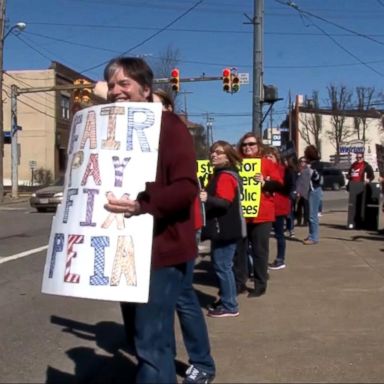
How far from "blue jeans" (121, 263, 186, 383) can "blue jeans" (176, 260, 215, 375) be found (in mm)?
792

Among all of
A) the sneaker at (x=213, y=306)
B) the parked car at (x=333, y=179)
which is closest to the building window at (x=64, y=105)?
the parked car at (x=333, y=179)

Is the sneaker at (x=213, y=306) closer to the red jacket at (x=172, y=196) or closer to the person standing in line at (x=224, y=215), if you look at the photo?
the person standing in line at (x=224, y=215)

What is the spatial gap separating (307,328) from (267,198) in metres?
1.94

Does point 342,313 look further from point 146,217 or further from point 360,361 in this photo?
point 146,217

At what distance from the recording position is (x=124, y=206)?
3242 millimetres

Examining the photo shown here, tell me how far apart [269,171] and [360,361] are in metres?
3.41

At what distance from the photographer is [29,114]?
54.4m

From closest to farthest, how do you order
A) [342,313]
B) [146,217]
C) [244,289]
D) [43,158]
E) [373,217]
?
[146,217] → [342,313] → [244,289] → [373,217] → [43,158]

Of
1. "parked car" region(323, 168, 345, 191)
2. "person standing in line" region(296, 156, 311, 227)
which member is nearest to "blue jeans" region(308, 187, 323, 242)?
"person standing in line" region(296, 156, 311, 227)

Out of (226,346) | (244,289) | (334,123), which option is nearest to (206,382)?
(226,346)

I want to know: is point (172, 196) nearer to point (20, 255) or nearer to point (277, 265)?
point (277, 265)

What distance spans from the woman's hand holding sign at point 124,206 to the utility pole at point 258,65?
1386 centimetres

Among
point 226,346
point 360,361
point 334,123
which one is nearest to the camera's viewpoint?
point 360,361

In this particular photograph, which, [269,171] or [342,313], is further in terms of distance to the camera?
[269,171]
